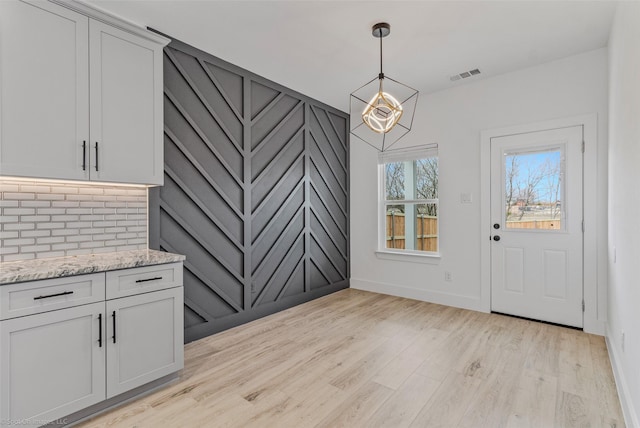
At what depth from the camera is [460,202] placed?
158 inches

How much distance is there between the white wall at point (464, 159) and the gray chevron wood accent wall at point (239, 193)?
0.59 m

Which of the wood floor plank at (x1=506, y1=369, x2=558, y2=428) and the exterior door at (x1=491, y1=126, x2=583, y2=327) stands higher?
the exterior door at (x1=491, y1=126, x2=583, y2=327)

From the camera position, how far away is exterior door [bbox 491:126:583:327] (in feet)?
10.7

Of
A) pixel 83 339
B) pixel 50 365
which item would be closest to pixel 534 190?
pixel 83 339

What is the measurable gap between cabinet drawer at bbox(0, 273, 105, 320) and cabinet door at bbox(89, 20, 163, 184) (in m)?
0.74

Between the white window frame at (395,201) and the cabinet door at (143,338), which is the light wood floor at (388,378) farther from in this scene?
the white window frame at (395,201)

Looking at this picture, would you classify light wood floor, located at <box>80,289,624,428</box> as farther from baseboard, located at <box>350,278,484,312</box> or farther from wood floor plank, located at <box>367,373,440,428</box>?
baseboard, located at <box>350,278,484,312</box>

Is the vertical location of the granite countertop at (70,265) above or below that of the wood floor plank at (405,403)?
above

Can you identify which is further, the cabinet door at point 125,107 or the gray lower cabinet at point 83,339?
the cabinet door at point 125,107

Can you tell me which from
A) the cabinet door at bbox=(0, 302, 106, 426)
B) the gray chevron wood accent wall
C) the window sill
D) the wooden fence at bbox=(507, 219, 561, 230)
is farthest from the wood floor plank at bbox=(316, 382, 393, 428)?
the wooden fence at bbox=(507, 219, 561, 230)

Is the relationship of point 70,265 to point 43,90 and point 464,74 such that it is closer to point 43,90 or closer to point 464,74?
point 43,90

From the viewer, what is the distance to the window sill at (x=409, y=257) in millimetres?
4244

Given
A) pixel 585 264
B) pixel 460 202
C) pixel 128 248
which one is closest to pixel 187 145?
pixel 128 248

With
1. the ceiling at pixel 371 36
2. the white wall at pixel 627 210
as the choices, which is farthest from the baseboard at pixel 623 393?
the ceiling at pixel 371 36
